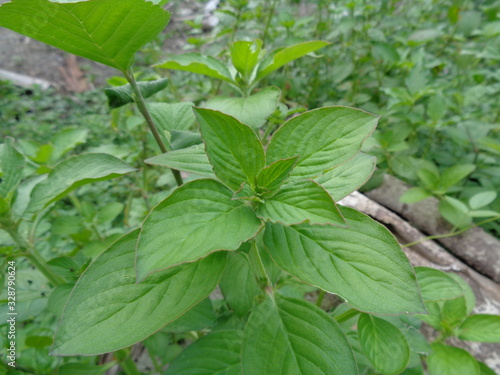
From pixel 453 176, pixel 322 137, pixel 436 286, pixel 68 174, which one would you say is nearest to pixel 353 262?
pixel 322 137

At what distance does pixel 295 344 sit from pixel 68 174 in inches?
28.0

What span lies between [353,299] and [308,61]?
2504mm

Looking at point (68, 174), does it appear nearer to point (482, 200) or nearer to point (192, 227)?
point (192, 227)

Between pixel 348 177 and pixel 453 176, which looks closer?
pixel 348 177

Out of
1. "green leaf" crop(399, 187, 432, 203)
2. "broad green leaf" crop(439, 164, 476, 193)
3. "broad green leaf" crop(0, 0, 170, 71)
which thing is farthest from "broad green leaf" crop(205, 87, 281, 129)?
"broad green leaf" crop(439, 164, 476, 193)

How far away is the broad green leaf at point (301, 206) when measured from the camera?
0.51m

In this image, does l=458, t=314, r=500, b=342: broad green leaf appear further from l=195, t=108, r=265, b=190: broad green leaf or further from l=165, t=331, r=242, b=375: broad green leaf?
l=195, t=108, r=265, b=190: broad green leaf

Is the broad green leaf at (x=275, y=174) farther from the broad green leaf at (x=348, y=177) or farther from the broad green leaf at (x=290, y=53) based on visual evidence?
the broad green leaf at (x=290, y=53)

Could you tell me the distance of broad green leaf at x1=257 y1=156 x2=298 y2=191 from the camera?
578 mm

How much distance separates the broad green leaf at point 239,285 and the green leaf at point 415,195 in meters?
1.10

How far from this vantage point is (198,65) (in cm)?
90

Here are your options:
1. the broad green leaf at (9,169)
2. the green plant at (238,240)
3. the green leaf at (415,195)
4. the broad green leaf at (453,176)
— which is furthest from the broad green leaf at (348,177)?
the broad green leaf at (453,176)

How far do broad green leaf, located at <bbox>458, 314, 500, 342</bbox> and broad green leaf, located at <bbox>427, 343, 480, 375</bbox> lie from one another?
0.07 m

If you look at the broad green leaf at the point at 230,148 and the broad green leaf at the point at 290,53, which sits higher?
the broad green leaf at the point at 290,53
